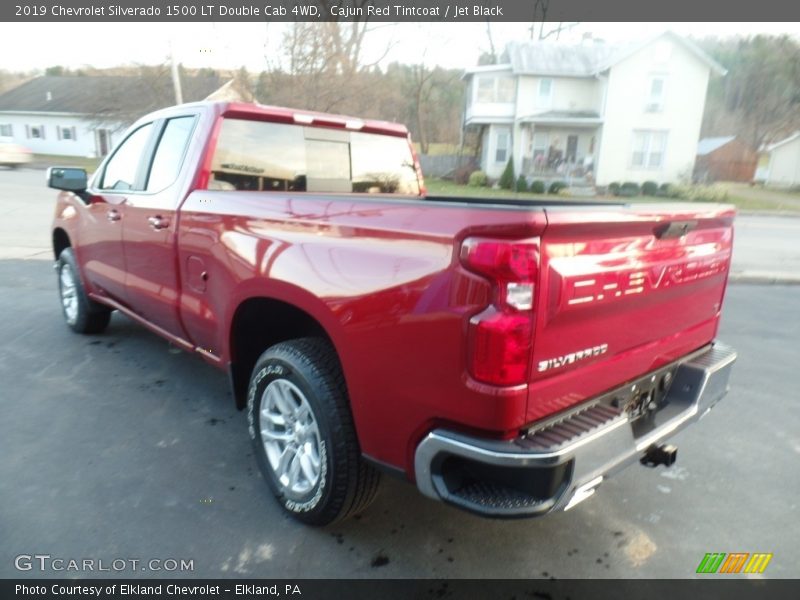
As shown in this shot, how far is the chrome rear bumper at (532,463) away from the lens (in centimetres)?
185

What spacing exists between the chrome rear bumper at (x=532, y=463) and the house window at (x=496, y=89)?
32.3m

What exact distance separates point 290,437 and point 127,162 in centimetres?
280

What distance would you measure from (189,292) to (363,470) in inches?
64.4

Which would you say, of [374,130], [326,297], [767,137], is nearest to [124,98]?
[374,130]

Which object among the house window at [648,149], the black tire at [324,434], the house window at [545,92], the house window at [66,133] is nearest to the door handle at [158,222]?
the black tire at [324,434]

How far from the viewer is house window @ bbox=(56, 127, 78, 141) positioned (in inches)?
1783

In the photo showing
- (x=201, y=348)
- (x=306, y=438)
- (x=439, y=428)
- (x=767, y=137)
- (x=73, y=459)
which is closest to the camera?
(x=439, y=428)

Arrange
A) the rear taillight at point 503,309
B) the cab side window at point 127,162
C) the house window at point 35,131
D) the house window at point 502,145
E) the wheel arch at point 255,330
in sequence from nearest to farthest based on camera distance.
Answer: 1. the rear taillight at point 503,309
2. the wheel arch at point 255,330
3. the cab side window at point 127,162
4. the house window at point 502,145
5. the house window at point 35,131

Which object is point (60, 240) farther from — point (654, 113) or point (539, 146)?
point (654, 113)

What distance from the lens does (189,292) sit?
132 inches

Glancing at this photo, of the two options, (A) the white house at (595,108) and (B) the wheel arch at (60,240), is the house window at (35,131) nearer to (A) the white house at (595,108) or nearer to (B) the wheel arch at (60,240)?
(A) the white house at (595,108)

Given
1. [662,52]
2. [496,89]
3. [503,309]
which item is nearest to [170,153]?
[503,309]

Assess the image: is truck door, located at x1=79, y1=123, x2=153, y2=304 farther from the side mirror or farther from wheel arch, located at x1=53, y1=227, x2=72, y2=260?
wheel arch, located at x1=53, y1=227, x2=72, y2=260

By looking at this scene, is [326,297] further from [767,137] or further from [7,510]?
[767,137]
